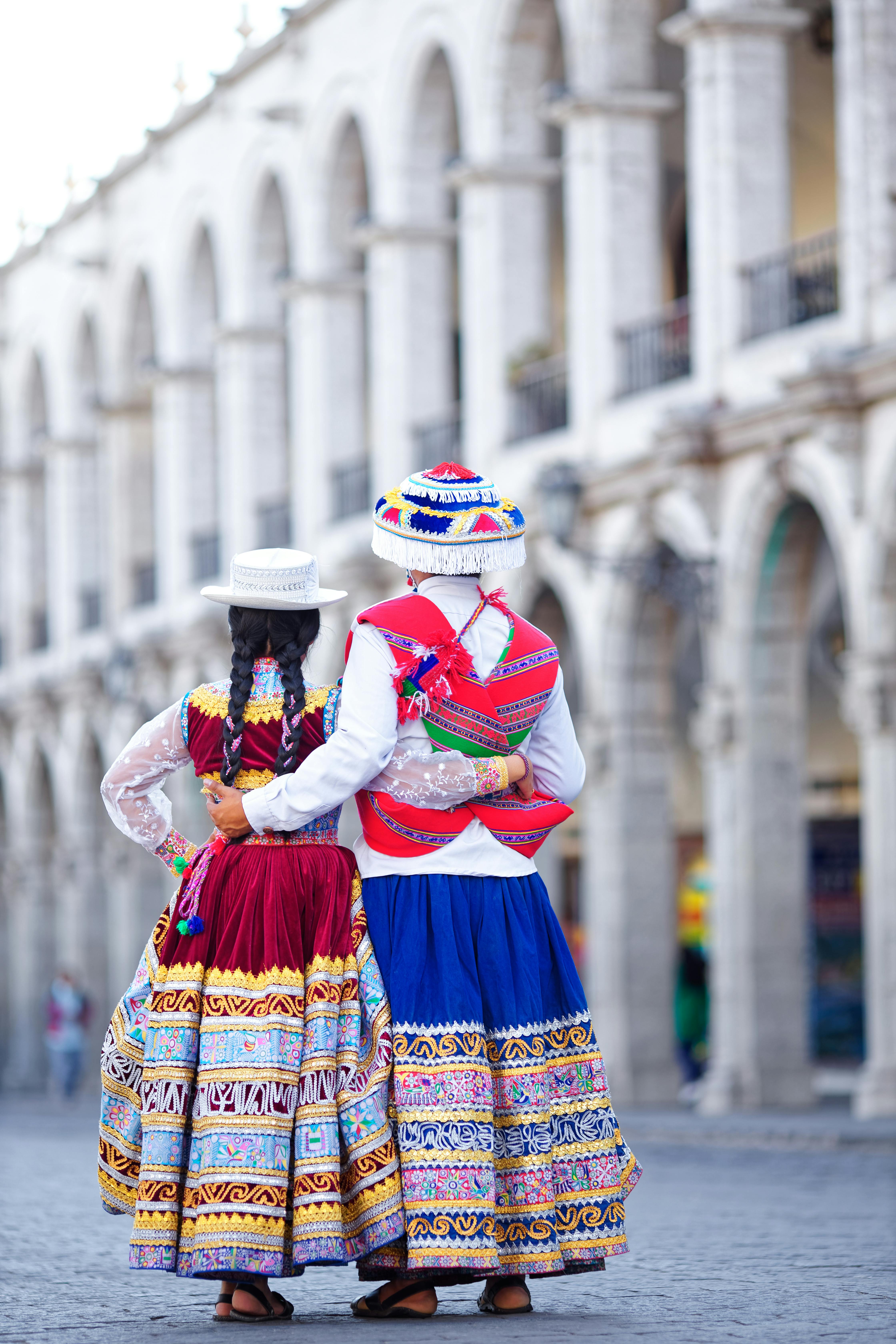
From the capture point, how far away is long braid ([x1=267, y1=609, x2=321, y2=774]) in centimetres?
592

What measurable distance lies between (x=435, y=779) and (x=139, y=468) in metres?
→ 28.1

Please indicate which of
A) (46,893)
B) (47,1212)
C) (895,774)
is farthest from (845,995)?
(46,893)

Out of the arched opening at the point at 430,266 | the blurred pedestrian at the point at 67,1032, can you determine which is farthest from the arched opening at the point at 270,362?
the blurred pedestrian at the point at 67,1032

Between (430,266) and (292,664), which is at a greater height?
(430,266)

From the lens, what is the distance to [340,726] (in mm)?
5805

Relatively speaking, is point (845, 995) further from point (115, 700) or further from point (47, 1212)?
point (47, 1212)

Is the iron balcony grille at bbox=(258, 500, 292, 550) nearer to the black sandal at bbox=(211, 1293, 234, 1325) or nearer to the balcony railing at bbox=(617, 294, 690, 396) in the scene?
the balcony railing at bbox=(617, 294, 690, 396)

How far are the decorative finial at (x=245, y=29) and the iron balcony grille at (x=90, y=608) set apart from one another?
8.61 meters

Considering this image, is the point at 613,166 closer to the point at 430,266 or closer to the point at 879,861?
the point at 430,266

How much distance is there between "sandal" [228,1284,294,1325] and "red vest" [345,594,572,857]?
3.27 ft

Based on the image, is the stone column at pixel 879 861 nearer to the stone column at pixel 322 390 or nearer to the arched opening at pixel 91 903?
the stone column at pixel 322 390

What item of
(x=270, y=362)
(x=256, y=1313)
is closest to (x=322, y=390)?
(x=270, y=362)

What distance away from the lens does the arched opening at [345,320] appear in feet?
86.0

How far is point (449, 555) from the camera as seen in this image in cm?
596
